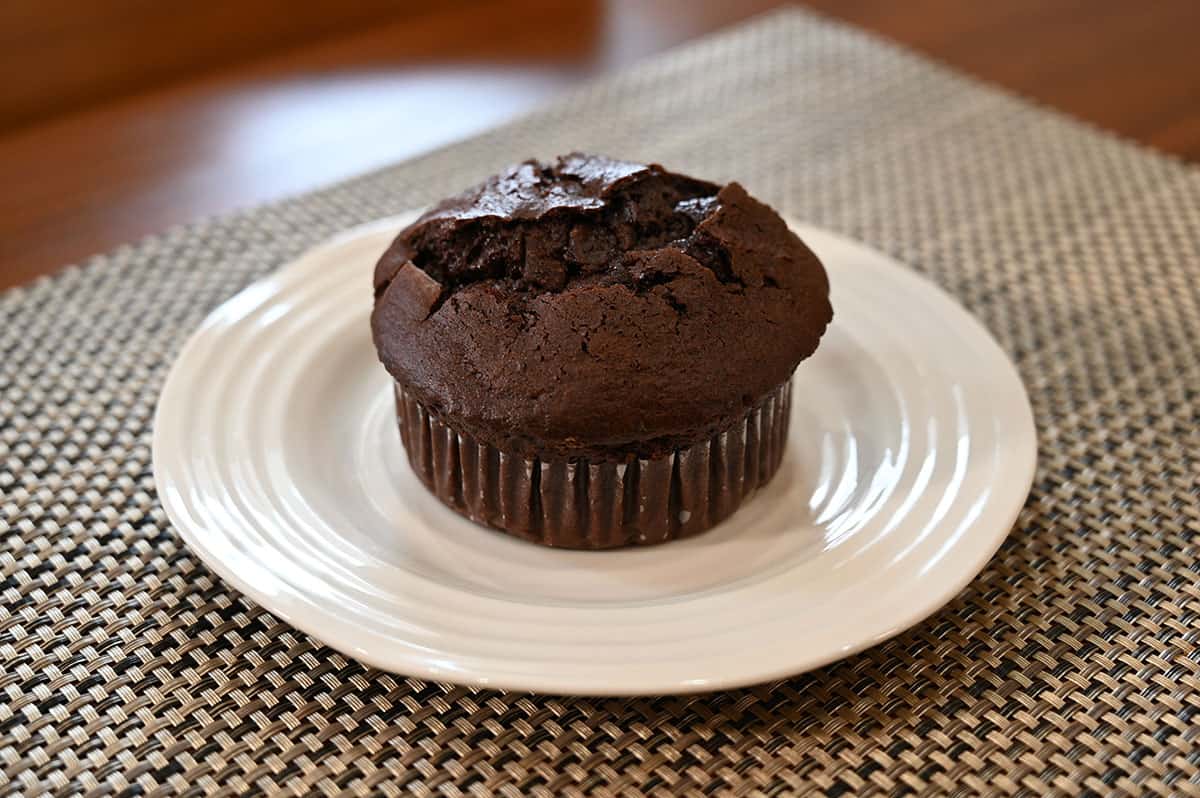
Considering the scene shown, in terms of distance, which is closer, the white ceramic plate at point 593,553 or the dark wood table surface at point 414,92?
the white ceramic plate at point 593,553

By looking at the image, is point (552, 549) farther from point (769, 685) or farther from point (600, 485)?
point (769, 685)

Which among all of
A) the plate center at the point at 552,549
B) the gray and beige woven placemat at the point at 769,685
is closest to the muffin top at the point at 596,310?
the plate center at the point at 552,549

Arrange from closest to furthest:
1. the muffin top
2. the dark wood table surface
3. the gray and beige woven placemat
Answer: the gray and beige woven placemat → the muffin top → the dark wood table surface

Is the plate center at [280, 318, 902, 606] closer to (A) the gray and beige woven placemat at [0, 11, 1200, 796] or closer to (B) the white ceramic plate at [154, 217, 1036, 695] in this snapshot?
(B) the white ceramic plate at [154, 217, 1036, 695]

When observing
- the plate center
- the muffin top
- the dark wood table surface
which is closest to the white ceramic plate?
the plate center

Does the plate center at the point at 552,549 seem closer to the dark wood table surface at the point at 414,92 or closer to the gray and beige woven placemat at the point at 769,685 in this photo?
the gray and beige woven placemat at the point at 769,685

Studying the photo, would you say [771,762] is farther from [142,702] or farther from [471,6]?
[471,6]

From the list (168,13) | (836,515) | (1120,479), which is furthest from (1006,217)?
(168,13)
